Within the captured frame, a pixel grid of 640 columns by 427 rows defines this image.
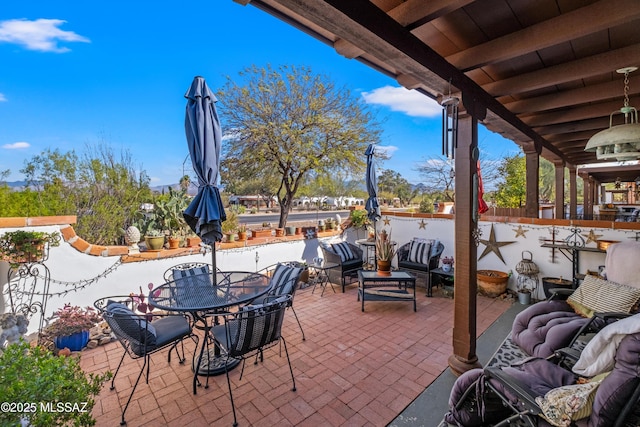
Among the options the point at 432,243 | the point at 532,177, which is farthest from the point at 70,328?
the point at 532,177

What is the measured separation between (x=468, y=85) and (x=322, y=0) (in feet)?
5.69

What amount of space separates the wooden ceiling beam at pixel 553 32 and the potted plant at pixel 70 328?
14.3ft

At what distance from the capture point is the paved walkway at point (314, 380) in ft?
7.21

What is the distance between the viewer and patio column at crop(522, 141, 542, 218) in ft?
16.0

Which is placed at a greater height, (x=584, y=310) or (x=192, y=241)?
(x=192, y=241)

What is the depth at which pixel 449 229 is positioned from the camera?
5.61 meters

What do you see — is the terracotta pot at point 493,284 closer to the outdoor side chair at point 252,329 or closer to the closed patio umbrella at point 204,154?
the outdoor side chair at point 252,329

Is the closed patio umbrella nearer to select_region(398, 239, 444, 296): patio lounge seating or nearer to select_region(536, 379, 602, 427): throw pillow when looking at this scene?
select_region(536, 379, 602, 427): throw pillow

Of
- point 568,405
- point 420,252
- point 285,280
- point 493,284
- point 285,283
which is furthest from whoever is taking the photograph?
point 420,252

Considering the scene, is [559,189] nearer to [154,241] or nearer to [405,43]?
[405,43]

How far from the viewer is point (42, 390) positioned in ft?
4.19

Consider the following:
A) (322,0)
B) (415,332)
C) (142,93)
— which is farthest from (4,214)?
(142,93)

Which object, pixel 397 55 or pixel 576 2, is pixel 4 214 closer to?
pixel 397 55

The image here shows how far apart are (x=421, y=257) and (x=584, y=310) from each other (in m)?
2.52
